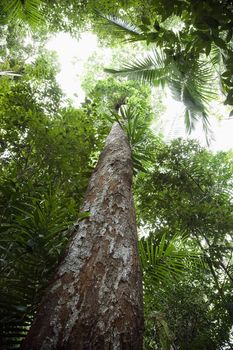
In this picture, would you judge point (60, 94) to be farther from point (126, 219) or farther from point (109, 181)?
point (126, 219)

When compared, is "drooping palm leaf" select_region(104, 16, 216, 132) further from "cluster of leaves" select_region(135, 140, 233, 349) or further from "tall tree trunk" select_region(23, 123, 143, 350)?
"tall tree trunk" select_region(23, 123, 143, 350)

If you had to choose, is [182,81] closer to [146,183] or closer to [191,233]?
[146,183]

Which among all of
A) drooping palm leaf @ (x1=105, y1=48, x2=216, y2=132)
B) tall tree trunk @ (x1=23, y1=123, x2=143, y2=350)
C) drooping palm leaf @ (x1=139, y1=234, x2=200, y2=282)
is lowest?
tall tree trunk @ (x1=23, y1=123, x2=143, y2=350)

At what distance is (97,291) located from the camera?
4.43 ft

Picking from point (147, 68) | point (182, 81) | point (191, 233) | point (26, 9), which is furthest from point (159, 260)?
point (147, 68)

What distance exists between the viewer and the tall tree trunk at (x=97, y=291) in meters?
1.14

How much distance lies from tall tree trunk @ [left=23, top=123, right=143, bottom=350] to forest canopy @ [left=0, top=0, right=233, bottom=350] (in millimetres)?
180

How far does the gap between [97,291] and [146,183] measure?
344cm

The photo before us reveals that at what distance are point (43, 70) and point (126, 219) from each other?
3.33 m

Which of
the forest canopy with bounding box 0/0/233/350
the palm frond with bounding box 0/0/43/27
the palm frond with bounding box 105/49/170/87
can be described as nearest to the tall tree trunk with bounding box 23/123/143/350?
the forest canopy with bounding box 0/0/233/350

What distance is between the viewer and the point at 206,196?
4.24 m

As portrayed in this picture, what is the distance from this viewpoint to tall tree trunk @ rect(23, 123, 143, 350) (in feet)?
3.73

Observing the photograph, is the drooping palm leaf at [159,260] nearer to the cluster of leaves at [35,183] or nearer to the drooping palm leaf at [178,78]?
the cluster of leaves at [35,183]

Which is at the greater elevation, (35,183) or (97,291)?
(35,183)
